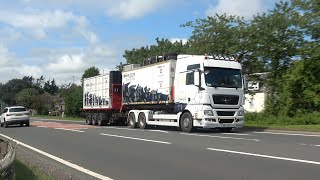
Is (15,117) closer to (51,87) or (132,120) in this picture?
(132,120)

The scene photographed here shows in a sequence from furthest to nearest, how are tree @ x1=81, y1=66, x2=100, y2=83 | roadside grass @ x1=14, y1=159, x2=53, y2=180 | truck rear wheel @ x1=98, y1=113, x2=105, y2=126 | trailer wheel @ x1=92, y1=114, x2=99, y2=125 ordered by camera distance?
tree @ x1=81, y1=66, x2=100, y2=83 → trailer wheel @ x1=92, y1=114, x2=99, y2=125 → truck rear wheel @ x1=98, y1=113, x2=105, y2=126 → roadside grass @ x1=14, y1=159, x2=53, y2=180

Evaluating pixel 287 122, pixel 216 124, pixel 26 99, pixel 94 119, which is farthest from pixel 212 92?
pixel 26 99

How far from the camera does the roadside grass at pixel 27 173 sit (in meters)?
9.14

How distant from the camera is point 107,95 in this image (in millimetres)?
32969

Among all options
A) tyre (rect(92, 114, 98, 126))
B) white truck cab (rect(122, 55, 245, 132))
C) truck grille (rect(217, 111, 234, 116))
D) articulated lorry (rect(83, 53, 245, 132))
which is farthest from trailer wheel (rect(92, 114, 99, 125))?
truck grille (rect(217, 111, 234, 116))

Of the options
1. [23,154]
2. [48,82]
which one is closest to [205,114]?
[23,154]

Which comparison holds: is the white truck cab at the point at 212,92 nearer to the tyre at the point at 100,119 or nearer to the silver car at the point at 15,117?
the tyre at the point at 100,119

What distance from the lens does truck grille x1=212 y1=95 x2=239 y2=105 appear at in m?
22.2

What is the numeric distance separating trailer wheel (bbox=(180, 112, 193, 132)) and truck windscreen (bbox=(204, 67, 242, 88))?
2070 millimetres

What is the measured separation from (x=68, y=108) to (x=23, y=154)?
5739 cm

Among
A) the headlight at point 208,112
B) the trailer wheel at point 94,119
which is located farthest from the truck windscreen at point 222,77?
the trailer wheel at point 94,119

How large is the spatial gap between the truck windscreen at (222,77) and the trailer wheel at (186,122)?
2.07m

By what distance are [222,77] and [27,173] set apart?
14141mm

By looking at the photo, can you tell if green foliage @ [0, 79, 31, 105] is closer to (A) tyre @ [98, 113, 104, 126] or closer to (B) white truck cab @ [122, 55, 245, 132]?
(A) tyre @ [98, 113, 104, 126]
